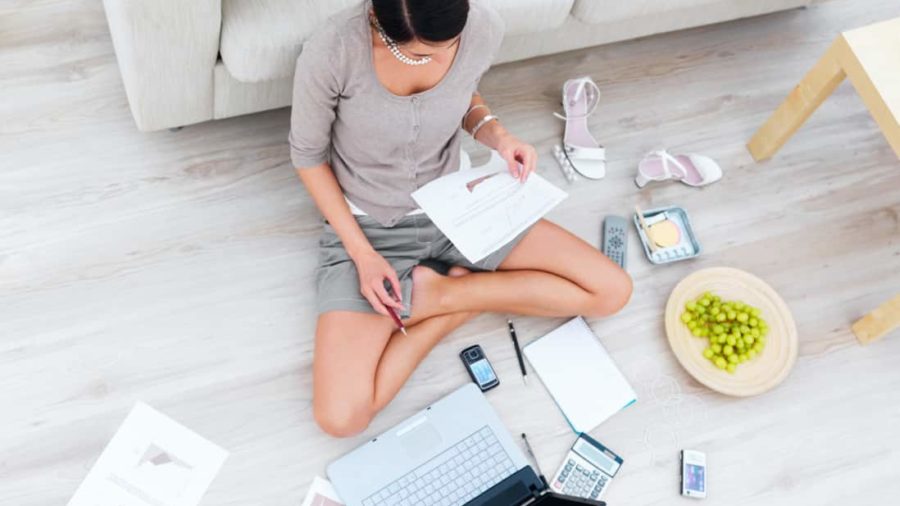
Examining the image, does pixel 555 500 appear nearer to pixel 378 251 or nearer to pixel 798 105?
pixel 378 251

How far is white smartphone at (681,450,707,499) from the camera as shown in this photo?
1716 mm

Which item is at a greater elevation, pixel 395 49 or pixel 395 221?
pixel 395 49

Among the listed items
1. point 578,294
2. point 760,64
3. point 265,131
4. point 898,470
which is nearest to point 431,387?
point 578,294

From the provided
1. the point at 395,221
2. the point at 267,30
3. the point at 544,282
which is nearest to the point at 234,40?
the point at 267,30

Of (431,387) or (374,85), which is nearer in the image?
(374,85)

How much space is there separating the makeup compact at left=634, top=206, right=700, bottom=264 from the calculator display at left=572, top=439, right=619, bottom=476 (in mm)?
455

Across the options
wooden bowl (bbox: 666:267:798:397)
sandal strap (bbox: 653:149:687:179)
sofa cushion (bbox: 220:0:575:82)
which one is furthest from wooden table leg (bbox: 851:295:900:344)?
sofa cushion (bbox: 220:0:575:82)

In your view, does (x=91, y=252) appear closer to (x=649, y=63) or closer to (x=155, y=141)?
(x=155, y=141)

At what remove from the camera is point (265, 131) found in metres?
1.93

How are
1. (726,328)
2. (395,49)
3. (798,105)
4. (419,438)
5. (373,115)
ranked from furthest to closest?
(798,105) → (726,328) → (419,438) → (373,115) → (395,49)

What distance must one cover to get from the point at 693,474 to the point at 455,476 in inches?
19.3

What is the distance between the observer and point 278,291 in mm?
1776

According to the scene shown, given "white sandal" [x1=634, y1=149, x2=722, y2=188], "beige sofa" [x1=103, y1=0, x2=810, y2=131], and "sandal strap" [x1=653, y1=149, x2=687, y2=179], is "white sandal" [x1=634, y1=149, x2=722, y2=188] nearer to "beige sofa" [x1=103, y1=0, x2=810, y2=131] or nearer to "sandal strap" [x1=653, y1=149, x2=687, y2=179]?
"sandal strap" [x1=653, y1=149, x2=687, y2=179]

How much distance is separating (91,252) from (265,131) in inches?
18.0
